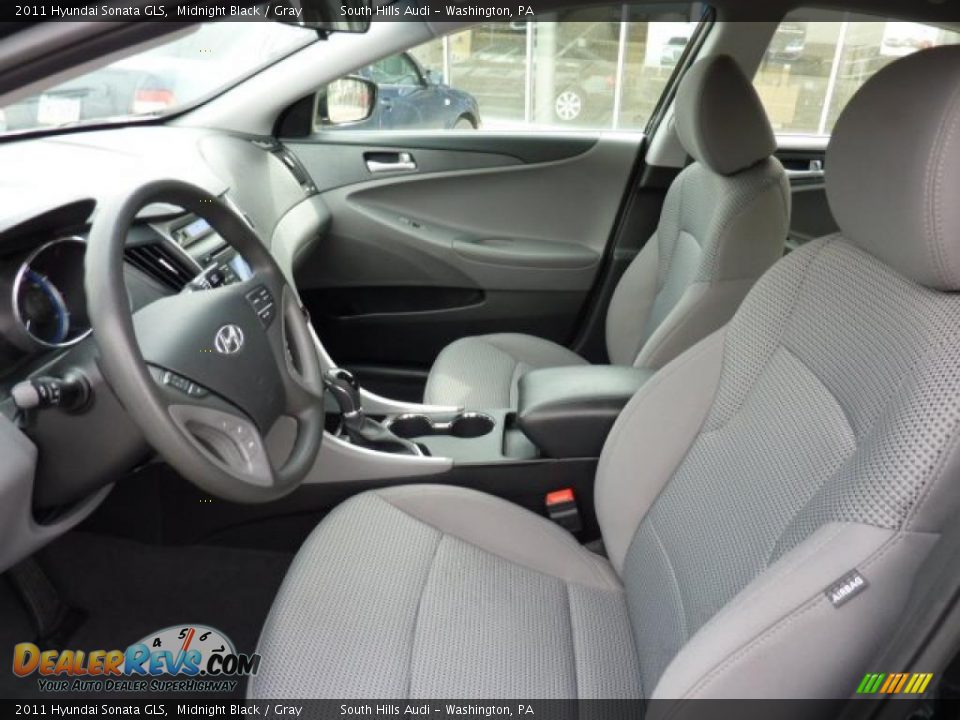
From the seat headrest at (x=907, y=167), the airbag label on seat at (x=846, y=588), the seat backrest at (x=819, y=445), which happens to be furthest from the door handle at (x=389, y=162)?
the airbag label on seat at (x=846, y=588)

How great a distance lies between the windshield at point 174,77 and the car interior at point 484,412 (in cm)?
1

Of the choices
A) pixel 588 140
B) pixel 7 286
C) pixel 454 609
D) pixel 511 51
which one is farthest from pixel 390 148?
pixel 454 609

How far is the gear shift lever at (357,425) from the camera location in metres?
1.46

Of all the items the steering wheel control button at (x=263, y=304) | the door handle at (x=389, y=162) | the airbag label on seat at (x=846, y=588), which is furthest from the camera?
the door handle at (x=389, y=162)

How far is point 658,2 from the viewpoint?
2.19 m

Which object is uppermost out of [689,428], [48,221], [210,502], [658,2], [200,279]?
[658,2]

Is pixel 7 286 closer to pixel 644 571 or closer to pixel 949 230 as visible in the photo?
pixel 644 571

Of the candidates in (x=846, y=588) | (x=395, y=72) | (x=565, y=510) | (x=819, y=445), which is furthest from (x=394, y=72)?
(x=846, y=588)

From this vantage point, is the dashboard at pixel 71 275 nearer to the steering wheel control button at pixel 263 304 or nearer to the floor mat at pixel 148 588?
the steering wheel control button at pixel 263 304

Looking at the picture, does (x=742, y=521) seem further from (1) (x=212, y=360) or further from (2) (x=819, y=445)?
(1) (x=212, y=360)

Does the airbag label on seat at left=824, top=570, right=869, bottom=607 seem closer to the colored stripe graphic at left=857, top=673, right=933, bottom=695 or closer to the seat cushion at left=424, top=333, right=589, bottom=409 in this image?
the colored stripe graphic at left=857, top=673, right=933, bottom=695

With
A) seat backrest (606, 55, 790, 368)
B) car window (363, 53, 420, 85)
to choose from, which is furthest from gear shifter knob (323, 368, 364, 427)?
car window (363, 53, 420, 85)

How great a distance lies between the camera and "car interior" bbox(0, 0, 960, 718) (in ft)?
2.51

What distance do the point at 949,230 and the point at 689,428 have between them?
1.51ft
